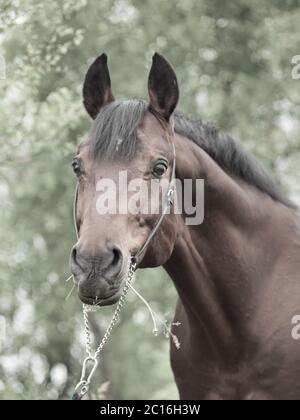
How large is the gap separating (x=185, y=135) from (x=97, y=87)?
0.62 metres

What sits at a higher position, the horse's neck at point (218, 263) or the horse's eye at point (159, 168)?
the horse's eye at point (159, 168)

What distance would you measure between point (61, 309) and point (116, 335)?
2.09m

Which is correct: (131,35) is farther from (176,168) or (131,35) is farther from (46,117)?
(176,168)

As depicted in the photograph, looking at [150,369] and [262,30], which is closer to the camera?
[262,30]

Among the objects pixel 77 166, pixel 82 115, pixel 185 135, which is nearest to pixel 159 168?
pixel 77 166

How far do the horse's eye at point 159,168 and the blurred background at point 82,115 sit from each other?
127 inches

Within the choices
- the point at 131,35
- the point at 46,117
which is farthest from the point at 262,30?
the point at 46,117

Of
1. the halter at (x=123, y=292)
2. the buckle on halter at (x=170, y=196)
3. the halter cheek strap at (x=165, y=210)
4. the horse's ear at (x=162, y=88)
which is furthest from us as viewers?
the horse's ear at (x=162, y=88)

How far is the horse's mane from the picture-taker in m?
4.88

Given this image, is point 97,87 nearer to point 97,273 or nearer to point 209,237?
point 209,237

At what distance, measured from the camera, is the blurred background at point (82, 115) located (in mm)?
9617

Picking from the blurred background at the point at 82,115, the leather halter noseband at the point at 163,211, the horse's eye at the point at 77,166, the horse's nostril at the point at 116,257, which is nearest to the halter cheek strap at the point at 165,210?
the leather halter noseband at the point at 163,211

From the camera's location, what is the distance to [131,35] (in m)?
14.7

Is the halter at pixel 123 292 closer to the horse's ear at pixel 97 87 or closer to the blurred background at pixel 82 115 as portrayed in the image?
the horse's ear at pixel 97 87
